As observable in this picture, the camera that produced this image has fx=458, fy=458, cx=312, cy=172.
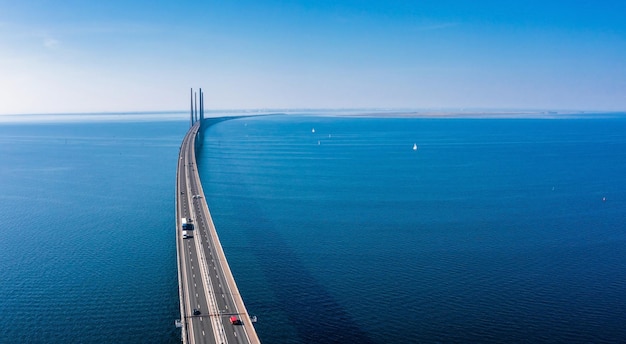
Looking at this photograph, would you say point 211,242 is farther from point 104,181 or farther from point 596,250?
point 104,181

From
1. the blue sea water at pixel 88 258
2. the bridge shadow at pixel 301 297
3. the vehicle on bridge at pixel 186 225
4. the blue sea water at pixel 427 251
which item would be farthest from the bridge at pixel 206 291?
the bridge shadow at pixel 301 297

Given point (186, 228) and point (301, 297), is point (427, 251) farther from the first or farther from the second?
point (186, 228)

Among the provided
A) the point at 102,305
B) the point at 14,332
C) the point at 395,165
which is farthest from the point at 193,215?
the point at 395,165

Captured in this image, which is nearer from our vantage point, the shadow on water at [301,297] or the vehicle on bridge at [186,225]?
the shadow on water at [301,297]

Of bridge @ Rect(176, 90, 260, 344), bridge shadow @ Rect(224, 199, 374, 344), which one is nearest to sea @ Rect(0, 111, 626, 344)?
bridge shadow @ Rect(224, 199, 374, 344)

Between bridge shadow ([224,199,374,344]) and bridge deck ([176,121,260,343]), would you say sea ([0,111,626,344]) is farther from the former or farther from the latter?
bridge deck ([176,121,260,343])

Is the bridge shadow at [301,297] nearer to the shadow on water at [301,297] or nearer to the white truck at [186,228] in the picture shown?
the shadow on water at [301,297]

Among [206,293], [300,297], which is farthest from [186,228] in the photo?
[300,297]
